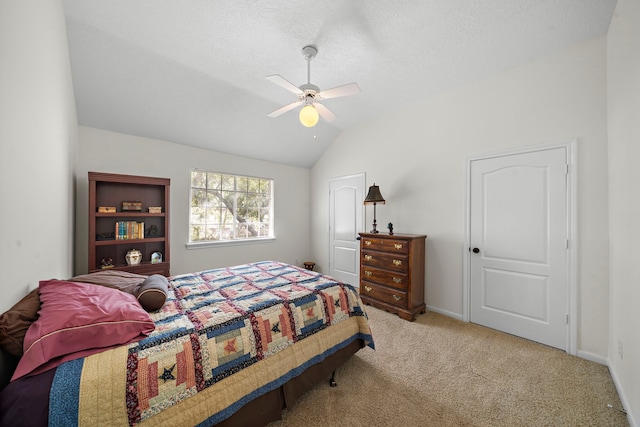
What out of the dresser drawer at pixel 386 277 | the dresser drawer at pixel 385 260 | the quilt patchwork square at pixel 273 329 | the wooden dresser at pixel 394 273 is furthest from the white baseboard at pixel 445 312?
the quilt patchwork square at pixel 273 329

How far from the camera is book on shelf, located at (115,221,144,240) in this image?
300 centimetres

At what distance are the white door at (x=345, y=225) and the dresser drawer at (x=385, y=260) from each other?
782 mm

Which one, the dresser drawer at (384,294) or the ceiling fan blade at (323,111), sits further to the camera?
the dresser drawer at (384,294)

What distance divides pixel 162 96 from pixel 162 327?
9.27 feet

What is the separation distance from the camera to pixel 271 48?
91.8 inches

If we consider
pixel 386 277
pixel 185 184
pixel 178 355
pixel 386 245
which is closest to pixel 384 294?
pixel 386 277

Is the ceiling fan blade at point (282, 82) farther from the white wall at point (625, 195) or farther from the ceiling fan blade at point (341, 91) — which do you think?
the white wall at point (625, 195)

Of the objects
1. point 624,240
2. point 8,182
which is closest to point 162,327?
point 8,182

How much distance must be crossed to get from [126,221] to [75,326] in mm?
2604

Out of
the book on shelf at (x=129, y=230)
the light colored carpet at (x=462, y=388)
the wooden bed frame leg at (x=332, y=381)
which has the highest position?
the book on shelf at (x=129, y=230)

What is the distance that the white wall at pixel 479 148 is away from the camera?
217 centimetres

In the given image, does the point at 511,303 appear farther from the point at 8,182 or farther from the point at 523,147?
the point at 8,182

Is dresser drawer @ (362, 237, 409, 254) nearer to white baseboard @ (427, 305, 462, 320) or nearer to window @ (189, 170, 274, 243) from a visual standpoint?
white baseboard @ (427, 305, 462, 320)

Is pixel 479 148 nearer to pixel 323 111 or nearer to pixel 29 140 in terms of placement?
pixel 323 111
